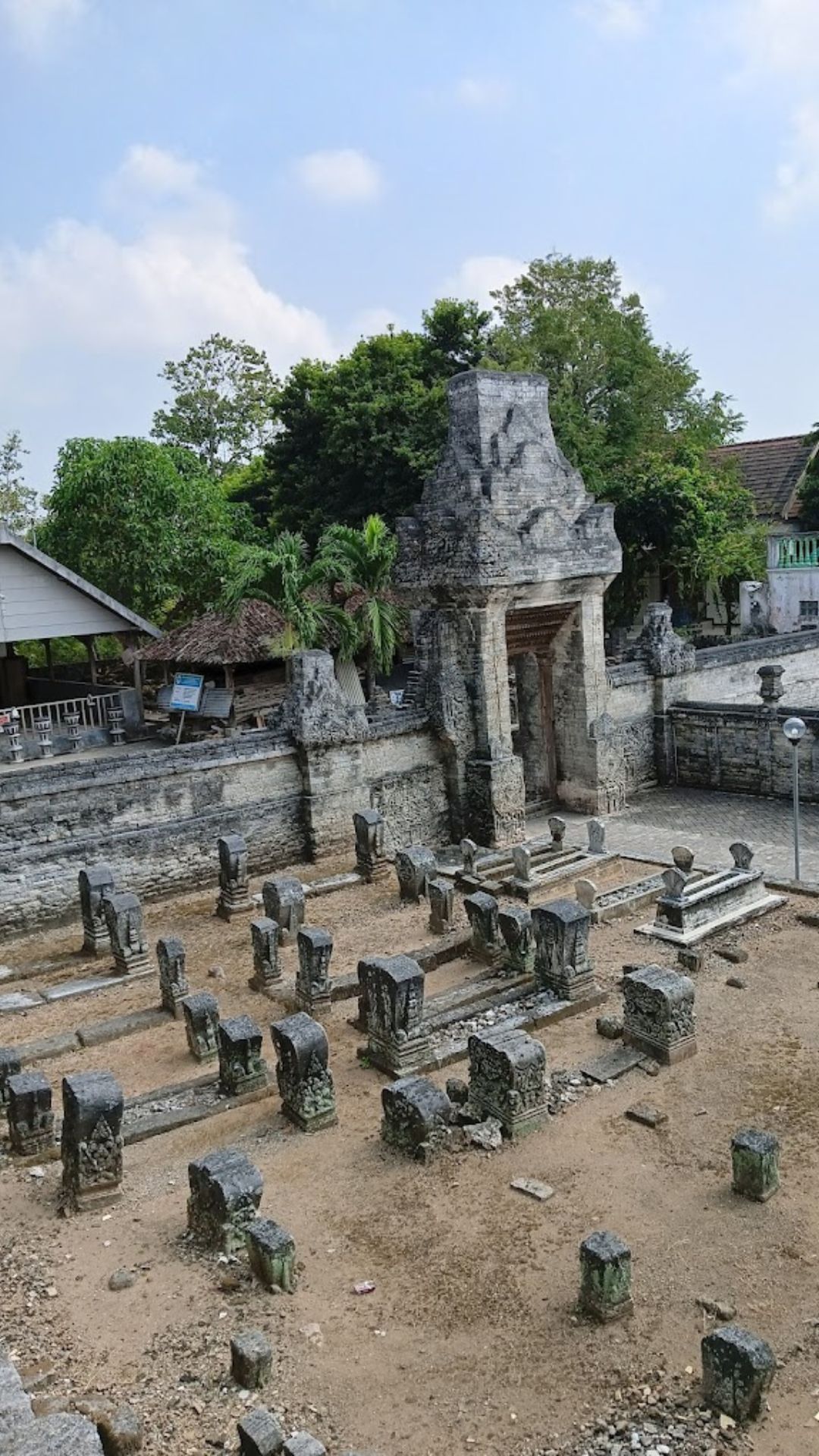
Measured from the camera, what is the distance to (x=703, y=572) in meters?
30.2

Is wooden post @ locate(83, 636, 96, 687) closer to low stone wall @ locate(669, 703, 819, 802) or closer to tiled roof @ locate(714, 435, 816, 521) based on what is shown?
low stone wall @ locate(669, 703, 819, 802)

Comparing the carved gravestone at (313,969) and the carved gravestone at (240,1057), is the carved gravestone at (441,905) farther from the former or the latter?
the carved gravestone at (240,1057)

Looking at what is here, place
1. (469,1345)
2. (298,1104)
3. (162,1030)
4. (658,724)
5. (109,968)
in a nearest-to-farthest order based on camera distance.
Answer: (469,1345), (298,1104), (162,1030), (109,968), (658,724)

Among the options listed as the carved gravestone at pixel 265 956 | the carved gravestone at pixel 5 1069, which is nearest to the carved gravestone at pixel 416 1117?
the carved gravestone at pixel 5 1069

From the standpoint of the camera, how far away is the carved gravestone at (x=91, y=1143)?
842 cm

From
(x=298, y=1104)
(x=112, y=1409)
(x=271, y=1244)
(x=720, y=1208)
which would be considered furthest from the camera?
(x=298, y=1104)

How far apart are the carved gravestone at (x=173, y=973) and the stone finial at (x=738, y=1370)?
7410 millimetres

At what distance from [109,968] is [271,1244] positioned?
24.1 feet

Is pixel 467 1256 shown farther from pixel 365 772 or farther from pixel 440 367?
pixel 440 367

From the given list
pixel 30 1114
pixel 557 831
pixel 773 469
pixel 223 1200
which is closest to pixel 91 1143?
pixel 30 1114

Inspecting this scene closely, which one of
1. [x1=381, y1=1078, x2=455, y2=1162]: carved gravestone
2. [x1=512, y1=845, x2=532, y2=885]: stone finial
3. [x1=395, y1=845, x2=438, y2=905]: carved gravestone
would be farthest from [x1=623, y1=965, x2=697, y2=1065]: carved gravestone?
[x1=395, y1=845, x2=438, y2=905]: carved gravestone

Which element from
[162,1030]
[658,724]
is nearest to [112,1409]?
[162,1030]

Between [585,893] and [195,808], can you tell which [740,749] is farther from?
[195,808]

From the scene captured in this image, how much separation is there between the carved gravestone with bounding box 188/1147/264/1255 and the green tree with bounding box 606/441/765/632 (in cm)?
2432
